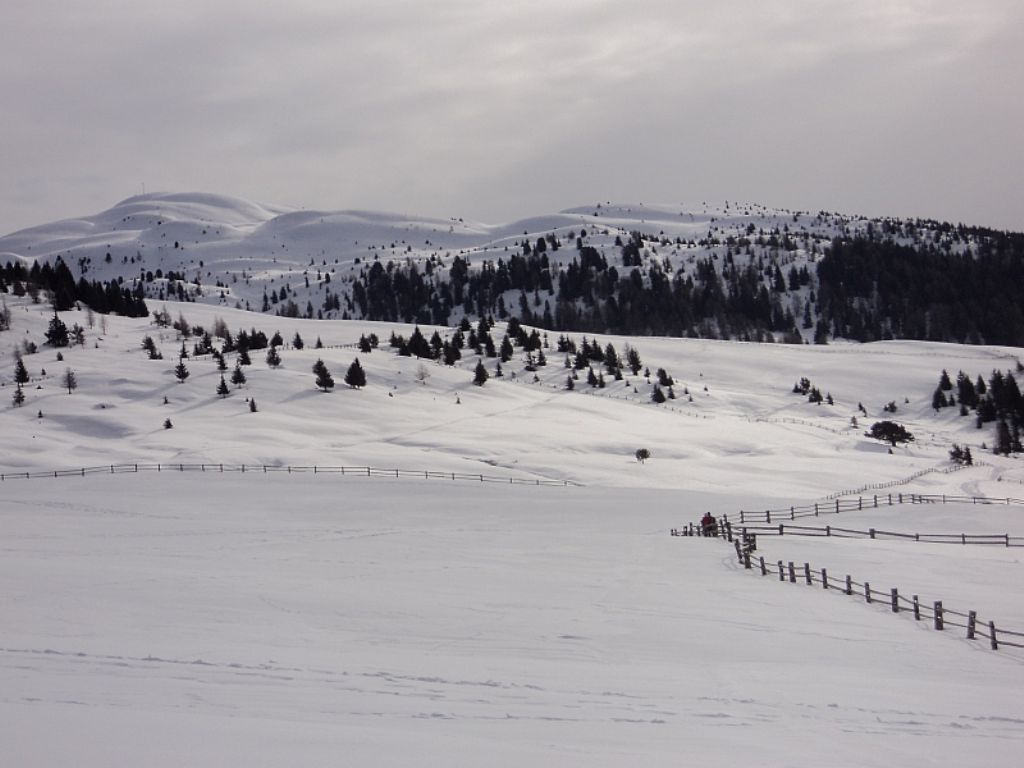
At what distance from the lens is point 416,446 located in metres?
65.4

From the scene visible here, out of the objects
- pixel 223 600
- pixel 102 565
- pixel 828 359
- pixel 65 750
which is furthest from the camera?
pixel 828 359

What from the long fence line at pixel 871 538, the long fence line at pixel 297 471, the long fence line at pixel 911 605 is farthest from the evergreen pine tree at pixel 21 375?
the long fence line at pixel 911 605

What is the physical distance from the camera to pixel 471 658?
1591 centimetres

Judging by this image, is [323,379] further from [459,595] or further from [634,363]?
[459,595]

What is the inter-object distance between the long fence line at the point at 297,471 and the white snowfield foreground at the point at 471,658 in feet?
62.3

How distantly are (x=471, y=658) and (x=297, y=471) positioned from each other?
1575 inches

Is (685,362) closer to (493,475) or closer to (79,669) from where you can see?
(493,475)

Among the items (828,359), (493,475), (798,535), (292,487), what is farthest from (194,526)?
(828,359)

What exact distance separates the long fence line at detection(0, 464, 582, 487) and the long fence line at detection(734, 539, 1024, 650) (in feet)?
80.3

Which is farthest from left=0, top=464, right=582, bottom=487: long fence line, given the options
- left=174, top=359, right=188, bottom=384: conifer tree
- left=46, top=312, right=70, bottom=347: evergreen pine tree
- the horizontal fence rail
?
left=46, top=312, right=70, bottom=347: evergreen pine tree

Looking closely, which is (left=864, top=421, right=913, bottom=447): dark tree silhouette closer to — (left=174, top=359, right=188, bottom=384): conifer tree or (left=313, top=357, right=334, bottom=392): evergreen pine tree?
(left=313, top=357, right=334, bottom=392): evergreen pine tree

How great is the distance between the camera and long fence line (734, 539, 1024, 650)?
20.2m

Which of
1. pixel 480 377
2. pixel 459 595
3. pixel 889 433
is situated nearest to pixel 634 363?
pixel 480 377

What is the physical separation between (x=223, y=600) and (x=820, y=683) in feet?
42.4
